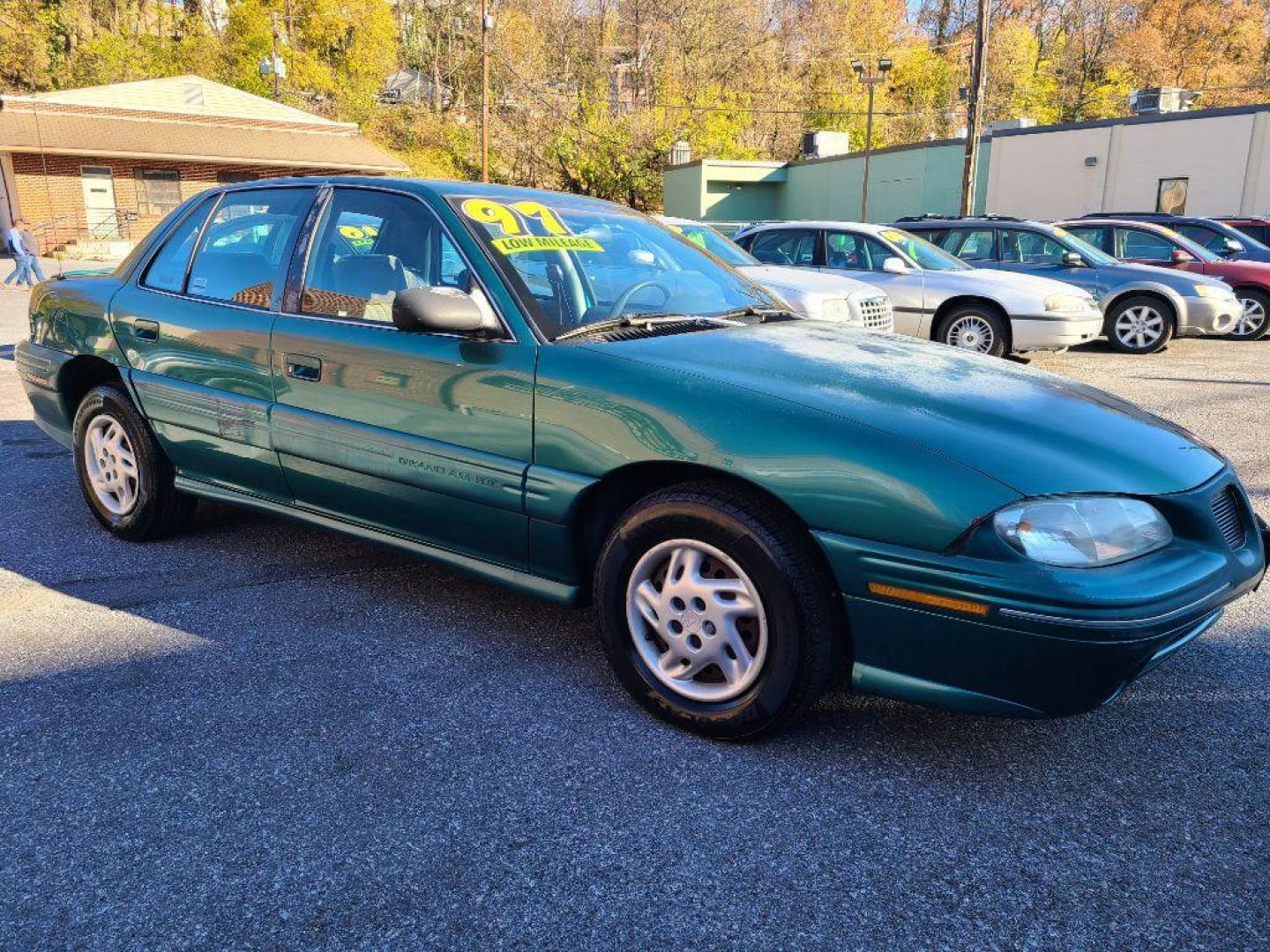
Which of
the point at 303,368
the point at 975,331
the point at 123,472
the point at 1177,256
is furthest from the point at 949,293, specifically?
the point at 123,472

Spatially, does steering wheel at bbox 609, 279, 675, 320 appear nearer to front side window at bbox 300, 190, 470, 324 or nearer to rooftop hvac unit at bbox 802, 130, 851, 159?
front side window at bbox 300, 190, 470, 324

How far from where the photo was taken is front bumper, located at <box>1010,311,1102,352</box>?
31.7ft

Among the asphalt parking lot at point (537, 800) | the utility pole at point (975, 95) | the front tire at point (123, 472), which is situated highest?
the utility pole at point (975, 95)

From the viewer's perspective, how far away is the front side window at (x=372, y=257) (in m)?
3.30

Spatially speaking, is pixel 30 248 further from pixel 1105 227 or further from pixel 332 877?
pixel 332 877

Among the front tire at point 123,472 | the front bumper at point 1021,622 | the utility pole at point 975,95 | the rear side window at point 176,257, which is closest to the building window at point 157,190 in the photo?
the utility pole at point 975,95

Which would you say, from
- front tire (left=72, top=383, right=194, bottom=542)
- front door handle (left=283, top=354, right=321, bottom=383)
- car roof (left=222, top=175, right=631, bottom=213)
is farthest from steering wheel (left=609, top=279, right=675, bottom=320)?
front tire (left=72, top=383, right=194, bottom=542)

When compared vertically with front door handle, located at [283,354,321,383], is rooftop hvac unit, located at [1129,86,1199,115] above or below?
above

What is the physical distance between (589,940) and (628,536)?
109cm

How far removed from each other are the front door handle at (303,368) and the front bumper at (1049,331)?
812cm

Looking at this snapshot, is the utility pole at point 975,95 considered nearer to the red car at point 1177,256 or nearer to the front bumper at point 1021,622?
the red car at point 1177,256

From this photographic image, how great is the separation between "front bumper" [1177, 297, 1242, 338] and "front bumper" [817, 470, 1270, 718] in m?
10.1

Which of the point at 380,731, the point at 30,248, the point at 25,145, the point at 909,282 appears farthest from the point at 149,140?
the point at 380,731

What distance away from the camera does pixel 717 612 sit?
103 inches
